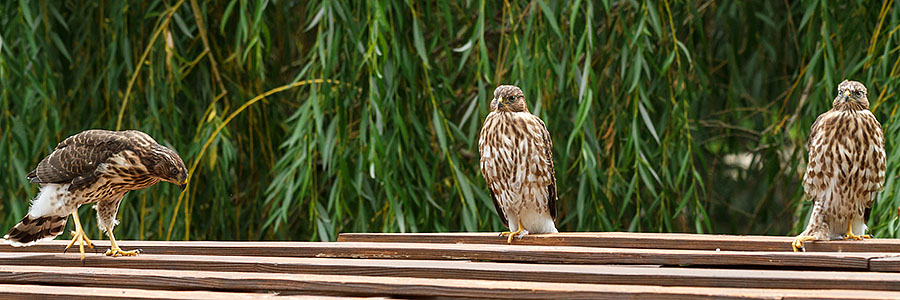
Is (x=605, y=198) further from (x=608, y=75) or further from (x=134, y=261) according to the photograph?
(x=134, y=261)

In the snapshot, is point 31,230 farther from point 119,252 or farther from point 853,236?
point 853,236

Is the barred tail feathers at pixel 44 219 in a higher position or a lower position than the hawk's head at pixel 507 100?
lower

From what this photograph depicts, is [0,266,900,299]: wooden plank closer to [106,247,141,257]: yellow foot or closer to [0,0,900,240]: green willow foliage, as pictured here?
[106,247,141,257]: yellow foot

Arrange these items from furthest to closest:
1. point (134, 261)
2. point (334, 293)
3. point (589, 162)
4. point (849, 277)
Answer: point (589, 162) < point (134, 261) < point (334, 293) < point (849, 277)

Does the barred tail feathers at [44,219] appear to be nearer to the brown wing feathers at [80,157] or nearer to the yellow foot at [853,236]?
the brown wing feathers at [80,157]

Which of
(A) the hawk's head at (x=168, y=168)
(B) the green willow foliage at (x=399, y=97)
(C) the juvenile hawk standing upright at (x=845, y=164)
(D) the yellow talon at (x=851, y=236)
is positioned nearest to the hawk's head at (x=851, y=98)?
(C) the juvenile hawk standing upright at (x=845, y=164)

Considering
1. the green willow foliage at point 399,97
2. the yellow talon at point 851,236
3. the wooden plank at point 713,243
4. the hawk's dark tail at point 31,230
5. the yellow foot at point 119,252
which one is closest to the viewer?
the wooden plank at point 713,243

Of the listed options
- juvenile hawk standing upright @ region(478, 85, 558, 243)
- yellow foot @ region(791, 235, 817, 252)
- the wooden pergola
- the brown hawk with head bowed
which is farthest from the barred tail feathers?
yellow foot @ region(791, 235, 817, 252)

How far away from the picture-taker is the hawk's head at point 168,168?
2.88 metres

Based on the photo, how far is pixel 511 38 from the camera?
3717 mm

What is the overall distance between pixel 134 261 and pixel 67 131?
A: 6.36 feet

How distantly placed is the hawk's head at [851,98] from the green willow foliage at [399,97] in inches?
23.9

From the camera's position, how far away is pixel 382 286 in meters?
1.88

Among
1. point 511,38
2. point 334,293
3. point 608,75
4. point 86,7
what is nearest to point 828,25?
point 608,75
